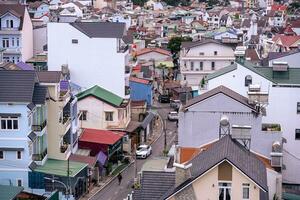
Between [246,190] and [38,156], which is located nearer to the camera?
[246,190]

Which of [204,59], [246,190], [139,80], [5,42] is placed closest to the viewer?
[246,190]

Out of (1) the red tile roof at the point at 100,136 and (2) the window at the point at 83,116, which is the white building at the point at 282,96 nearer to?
(1) the red tile roof at the point at 100,136

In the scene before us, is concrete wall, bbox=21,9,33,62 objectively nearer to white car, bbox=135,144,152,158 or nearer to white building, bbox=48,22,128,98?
white building, bbox=48,22,128,98

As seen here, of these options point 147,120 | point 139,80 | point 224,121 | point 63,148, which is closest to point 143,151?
point 147,120

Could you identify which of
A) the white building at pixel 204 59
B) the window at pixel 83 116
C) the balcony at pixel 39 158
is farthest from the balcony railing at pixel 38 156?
the white building at pixel 204 59

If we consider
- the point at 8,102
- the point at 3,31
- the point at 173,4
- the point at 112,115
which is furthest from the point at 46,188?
the point at 173,4

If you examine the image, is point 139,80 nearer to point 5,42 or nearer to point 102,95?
point 102,95

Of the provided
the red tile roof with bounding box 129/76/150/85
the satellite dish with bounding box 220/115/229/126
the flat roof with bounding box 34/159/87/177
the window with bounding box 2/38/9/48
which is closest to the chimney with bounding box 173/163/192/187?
the satellite dish with bounding box 220/115/229/126

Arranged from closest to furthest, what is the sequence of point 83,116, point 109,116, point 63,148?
point 63,148 → point 83,116 → point 109,116
